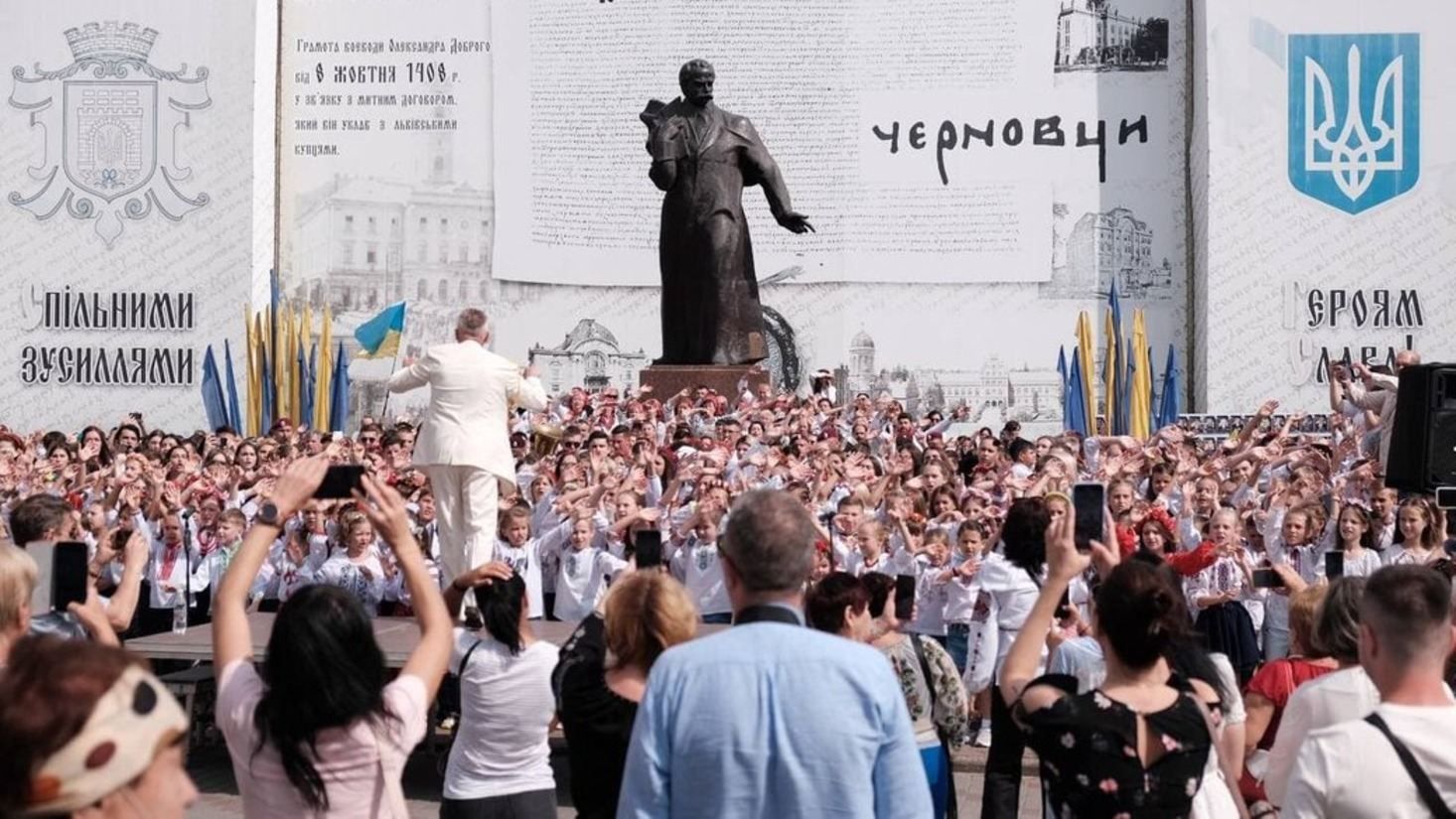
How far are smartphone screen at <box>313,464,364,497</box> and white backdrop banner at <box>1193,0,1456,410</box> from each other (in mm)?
31574

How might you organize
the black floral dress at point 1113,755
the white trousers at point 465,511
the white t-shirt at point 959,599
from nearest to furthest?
the black floral dress at point 1113,755 < the white trousers at point 465,511 < the white t-shirt at point 959,599

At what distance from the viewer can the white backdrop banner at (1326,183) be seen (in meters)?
34.9

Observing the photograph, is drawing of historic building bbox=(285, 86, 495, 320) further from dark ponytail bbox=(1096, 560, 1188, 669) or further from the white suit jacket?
dark ponytail bbox=(1096, 560, 1188, 669)

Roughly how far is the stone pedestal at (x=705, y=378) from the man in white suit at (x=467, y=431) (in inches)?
421

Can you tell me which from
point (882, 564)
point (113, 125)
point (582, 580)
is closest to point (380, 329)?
point (113, 125)

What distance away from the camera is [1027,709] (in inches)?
178

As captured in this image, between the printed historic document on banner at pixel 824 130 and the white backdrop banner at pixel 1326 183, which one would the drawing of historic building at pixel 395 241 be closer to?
the printed historic document on banner at pixel 824 130

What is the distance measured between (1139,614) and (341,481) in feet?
5.61

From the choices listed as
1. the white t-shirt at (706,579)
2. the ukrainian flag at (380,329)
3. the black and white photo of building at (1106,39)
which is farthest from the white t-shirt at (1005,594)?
the black and white photo of building at (1106,39)

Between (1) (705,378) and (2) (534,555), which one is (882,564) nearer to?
(2) (534,555)

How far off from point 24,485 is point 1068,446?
7744 mm

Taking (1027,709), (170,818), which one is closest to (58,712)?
(170,818)

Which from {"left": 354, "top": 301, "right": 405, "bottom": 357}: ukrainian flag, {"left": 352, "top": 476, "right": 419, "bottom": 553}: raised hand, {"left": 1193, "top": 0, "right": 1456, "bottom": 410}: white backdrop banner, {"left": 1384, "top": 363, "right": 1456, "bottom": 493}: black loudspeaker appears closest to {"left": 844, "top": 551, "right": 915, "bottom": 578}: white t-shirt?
{"left": 1384, "top": 363, "right": 1456, "bottom": 493}: black loudspeaker

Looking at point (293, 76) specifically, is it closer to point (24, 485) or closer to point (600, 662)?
point (24, 485)
